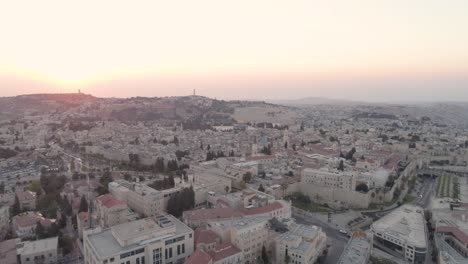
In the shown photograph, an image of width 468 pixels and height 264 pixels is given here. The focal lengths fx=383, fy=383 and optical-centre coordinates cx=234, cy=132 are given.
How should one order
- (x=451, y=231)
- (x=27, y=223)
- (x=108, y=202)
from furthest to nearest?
1. (x=108, y=202)
2. (x=451, y=231)
3. (x=27, y=223)

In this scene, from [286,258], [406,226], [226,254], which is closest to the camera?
[226,254]

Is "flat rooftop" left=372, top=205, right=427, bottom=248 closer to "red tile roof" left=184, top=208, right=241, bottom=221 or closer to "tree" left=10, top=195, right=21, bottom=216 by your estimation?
"red tile roof" left=184, top=208, right=241, bottom=221

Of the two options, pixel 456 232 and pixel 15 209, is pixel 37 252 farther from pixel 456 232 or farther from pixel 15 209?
pixel 456 232

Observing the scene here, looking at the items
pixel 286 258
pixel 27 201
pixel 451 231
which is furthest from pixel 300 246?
pixel 27 201

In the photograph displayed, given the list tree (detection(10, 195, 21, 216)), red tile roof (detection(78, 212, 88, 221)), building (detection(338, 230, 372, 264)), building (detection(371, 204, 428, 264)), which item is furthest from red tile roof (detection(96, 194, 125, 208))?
building (detection(371, 204, 428, 264))

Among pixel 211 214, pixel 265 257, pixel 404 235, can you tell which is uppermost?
pixel 211 214

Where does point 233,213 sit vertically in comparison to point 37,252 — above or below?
above

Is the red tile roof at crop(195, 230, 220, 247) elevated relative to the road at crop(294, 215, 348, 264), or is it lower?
elevated

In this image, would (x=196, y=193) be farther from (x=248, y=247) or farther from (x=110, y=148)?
(x=110, y=148)
